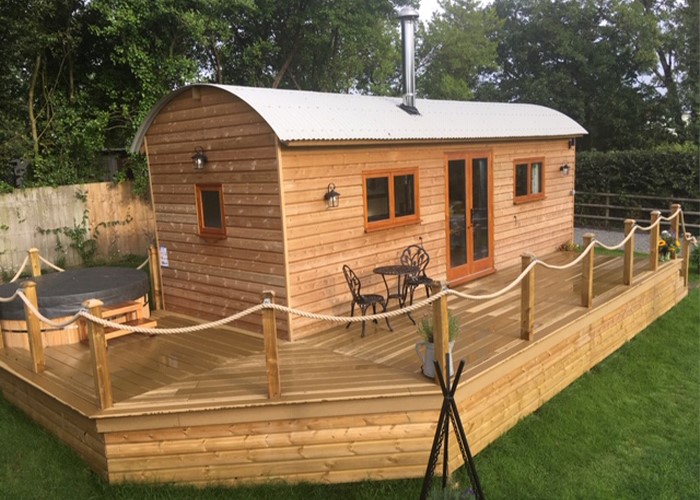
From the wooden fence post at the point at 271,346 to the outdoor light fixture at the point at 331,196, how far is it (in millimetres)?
2268

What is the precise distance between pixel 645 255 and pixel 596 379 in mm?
5969

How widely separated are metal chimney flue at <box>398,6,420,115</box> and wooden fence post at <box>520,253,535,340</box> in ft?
11.4

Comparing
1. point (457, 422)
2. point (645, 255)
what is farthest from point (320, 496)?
point (645, 255)

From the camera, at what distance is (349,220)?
7.21 m

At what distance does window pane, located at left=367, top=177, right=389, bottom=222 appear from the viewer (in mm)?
7484

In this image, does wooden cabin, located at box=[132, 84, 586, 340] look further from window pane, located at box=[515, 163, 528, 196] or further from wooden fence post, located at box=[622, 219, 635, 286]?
wooden fence post, located at box=[622, 219, 635, 286]

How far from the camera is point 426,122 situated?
8391mm

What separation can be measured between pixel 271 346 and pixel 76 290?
11.2 ft

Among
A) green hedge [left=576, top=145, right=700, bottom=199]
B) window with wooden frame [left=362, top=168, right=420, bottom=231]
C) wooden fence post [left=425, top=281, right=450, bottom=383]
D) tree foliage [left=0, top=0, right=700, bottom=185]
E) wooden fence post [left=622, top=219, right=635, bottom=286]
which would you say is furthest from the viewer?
green hedge [left=576, top=145, right=700, bottom=199]

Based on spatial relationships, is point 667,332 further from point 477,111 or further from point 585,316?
point 477,111

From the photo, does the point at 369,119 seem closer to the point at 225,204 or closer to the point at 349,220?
the point at 349,220

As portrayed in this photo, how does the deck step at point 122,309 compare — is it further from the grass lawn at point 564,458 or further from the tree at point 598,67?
the tree at point 598,67

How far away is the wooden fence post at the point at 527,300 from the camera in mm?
5961

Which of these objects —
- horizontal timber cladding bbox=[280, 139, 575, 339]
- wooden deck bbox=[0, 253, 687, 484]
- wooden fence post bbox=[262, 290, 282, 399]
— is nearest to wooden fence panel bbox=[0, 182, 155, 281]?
wooden deck bbox=[0, 253, 687, 484]
